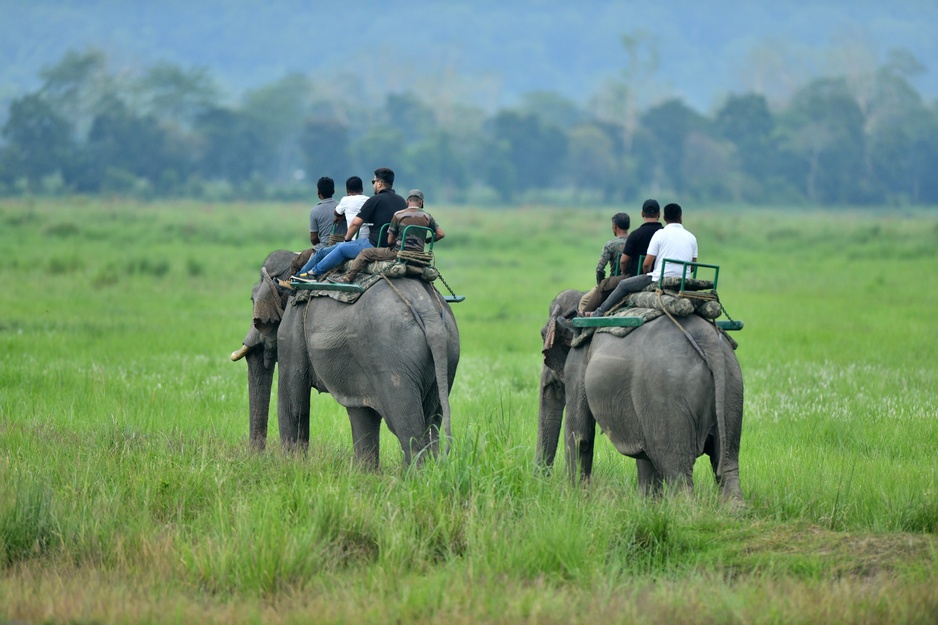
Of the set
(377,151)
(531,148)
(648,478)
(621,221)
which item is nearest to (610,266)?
(621,221)

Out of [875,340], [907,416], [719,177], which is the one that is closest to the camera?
[907,416]

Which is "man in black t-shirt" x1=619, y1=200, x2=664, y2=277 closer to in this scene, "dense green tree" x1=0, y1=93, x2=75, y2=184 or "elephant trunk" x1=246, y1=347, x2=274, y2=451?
"elephant trunk" x1=246, y1=347, x2=274, y2=451

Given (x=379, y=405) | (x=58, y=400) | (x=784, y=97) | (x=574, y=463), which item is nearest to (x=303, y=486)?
(x=379, y=405)

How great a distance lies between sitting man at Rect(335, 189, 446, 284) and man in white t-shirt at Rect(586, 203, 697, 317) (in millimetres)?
1542

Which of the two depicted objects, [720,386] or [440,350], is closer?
[720,386]

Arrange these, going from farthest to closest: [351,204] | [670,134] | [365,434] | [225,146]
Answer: [670,134]
[225,146]
[351,204]
[365,434]

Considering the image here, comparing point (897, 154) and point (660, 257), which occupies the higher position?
point (897, 154)

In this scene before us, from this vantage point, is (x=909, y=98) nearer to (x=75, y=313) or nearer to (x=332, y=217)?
(x=75, y=313)

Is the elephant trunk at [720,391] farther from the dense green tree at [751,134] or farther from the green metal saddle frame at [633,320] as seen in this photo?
the dense green tree at [751,134]

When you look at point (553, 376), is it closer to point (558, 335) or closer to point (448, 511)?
point (558, 335)

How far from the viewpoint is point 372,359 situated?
9172mm

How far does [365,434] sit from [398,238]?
4.91ft

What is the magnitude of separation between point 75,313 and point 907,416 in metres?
14.2

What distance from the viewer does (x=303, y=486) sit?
7.83m
